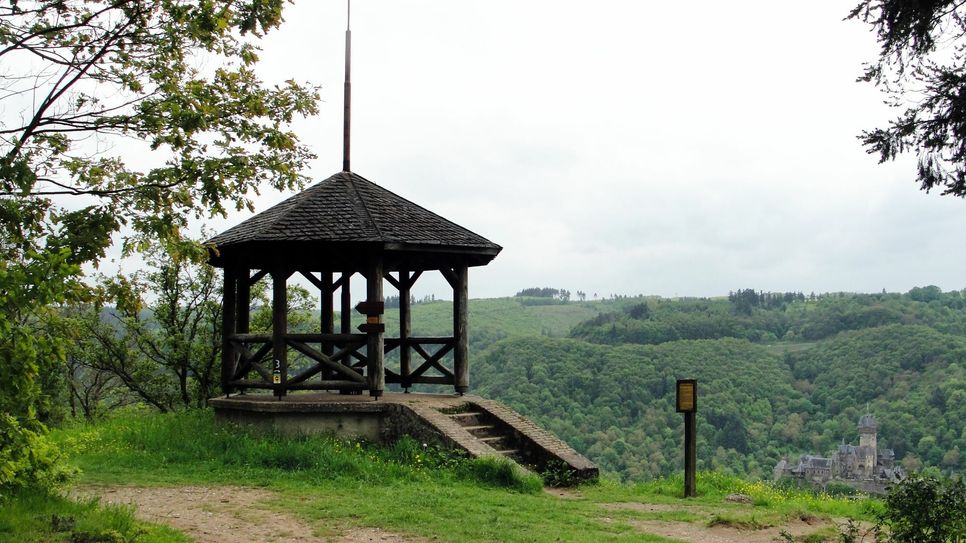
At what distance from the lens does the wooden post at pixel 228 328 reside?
13.1m

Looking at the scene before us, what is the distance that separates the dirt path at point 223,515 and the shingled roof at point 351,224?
11.3ft

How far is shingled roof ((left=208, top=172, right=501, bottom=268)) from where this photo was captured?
11812 mm

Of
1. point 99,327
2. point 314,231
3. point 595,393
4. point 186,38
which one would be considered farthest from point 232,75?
point 595,393

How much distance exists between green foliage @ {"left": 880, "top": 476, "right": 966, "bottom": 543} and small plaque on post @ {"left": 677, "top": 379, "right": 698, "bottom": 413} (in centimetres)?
467

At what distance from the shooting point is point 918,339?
6391 cm

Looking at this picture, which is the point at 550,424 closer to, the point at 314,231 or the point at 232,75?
the point at 314,231

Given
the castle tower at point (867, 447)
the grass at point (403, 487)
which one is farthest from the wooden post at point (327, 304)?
the castle tower at point (867, 447)

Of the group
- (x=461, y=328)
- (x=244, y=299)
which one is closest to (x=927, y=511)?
(x=461, y=328)

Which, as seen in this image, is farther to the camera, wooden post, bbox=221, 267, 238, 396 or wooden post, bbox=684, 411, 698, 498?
wooden post, bbox=221, 267, 238, 396

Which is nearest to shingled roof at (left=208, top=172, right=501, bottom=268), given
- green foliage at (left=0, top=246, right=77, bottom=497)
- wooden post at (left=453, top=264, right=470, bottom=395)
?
wooden post at (left=453, top=264, right=470, bottom=395)

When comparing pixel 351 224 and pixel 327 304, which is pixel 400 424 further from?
pixel 327 304

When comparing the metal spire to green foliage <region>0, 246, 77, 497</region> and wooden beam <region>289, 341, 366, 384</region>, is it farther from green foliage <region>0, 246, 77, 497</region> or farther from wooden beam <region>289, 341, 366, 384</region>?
green foliage <region>0, 246, 77, 497</region>

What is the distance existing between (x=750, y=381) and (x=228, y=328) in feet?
177

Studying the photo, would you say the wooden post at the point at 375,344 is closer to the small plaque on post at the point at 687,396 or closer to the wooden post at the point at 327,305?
the wooden post at the point at 327,305
